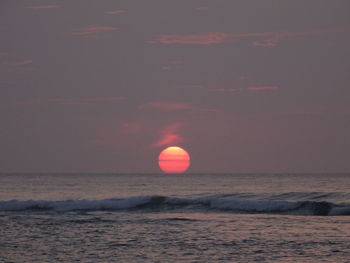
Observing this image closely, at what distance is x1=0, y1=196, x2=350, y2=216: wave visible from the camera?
3606 centimetres

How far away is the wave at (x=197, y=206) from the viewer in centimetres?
3606

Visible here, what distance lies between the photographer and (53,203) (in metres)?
43.9

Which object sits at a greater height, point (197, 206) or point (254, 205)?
point (197, 206)

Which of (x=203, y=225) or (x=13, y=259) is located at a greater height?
(x=203, y=225)

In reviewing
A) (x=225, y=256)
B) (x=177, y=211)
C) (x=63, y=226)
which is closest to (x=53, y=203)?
(x=177, y=211)

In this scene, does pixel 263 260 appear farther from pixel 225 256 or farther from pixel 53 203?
pixel 53 203

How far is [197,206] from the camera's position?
40.8 meters

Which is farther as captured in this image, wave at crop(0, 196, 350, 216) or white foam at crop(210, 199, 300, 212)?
white foam at crop(210, 199, 300, 212)

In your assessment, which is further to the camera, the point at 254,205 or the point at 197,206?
the point at 197,206

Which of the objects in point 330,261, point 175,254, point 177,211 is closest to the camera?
point 330,261

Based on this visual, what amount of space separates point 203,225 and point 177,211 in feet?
37.3

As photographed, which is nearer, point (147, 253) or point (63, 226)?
point (147, 253)

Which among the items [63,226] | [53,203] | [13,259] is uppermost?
[53,203]

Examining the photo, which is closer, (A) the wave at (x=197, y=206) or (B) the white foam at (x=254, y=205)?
(A) the wave at (x=197, y=206)
